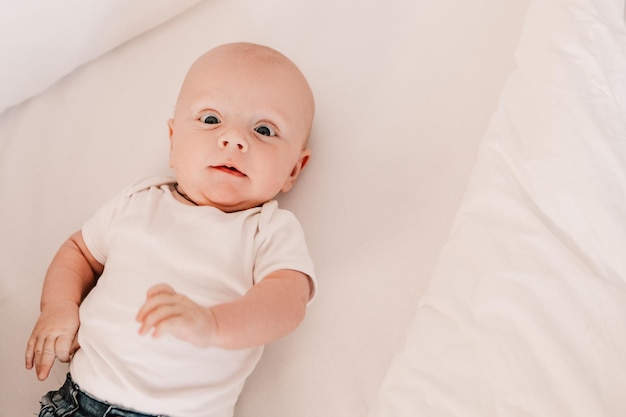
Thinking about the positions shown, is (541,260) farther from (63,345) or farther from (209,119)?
(63,345)

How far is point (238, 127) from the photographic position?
45.3 inches

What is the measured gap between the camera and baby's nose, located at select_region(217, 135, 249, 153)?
1.12 metres

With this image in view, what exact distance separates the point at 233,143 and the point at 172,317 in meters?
0.34

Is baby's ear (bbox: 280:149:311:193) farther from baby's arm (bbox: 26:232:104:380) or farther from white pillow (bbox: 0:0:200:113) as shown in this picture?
white pillow (bbox: 0:0:200:113)

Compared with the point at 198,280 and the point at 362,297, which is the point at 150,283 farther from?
the point at 362,297

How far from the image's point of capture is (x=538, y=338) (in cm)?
91

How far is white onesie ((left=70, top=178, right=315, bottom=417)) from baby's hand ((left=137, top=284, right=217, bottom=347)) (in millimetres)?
131

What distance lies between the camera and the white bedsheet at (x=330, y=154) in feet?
3.76

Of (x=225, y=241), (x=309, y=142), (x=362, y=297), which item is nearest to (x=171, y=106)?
(x=309, y=142)

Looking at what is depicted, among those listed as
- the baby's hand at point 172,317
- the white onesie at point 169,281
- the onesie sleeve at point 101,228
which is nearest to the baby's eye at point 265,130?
the white onesie at point 169,281

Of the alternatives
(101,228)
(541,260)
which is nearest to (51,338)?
(101,228)

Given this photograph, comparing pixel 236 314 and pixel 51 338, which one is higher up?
pixel 236 314

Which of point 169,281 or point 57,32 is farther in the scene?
point 57,32

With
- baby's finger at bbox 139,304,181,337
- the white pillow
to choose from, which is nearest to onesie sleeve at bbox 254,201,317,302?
baby's finger at bbox 139,304,181,337
